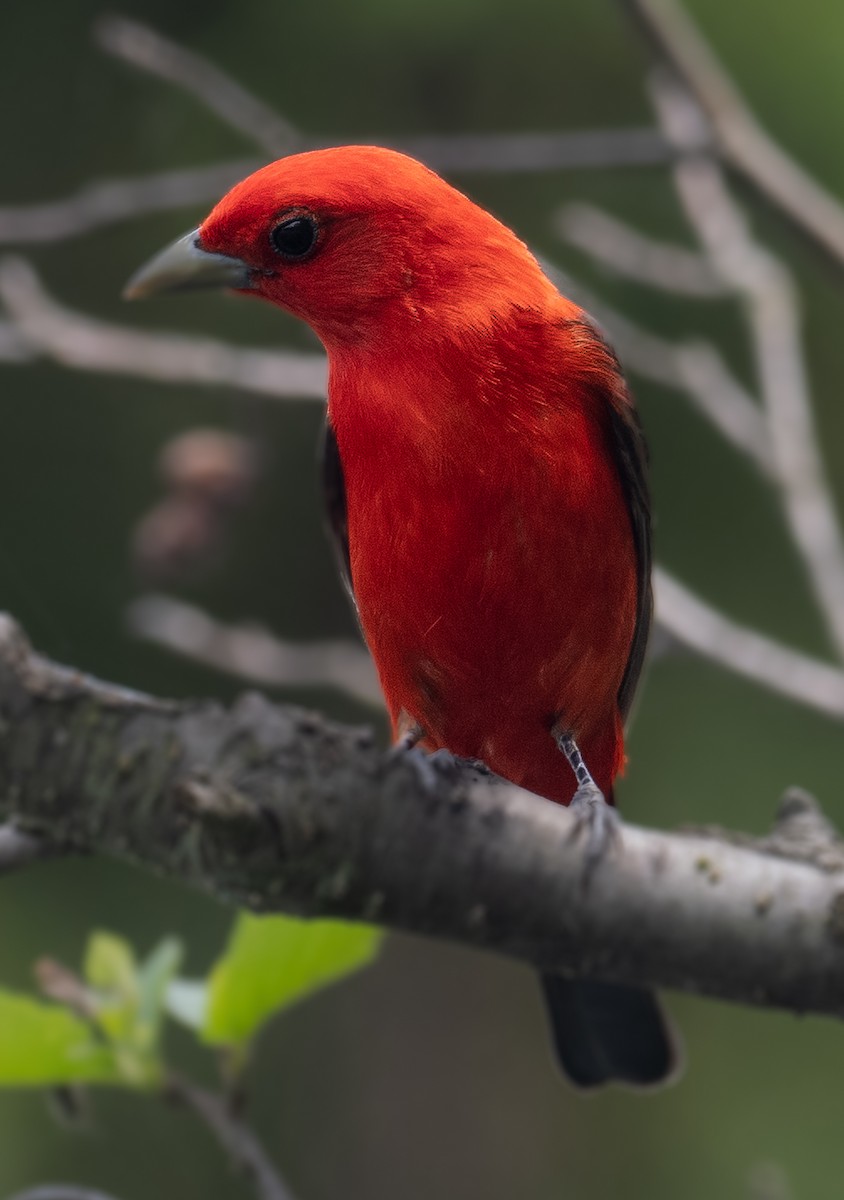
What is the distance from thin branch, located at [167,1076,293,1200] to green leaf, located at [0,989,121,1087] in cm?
13

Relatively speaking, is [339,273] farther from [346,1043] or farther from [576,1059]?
[346,1043]

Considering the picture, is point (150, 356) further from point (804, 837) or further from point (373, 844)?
point (373, 844)

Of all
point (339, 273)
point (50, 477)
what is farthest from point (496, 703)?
point (50, 477)

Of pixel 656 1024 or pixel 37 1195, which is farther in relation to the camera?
pixel 656 1024

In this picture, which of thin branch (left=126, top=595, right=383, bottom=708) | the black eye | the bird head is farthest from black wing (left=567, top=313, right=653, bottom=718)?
thin branch (left=126, top=595, right=383, bottom=708)

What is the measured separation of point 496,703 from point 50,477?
2.95 m

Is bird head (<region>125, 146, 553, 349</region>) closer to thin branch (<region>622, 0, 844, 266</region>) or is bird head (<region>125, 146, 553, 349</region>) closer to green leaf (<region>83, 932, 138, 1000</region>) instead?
thin branch (<region>622, 0, 844, 266</region>)

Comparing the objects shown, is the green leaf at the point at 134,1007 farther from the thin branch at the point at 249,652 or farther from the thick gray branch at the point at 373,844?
the thin branch at the point at 249,652

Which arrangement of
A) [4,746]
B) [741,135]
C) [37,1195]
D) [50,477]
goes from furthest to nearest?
[50,477] < [741,135] < [37,1195] < [4,746]

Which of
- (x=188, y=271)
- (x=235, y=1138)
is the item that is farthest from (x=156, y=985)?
(x=188, y=271)

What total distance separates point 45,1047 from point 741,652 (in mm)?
2178

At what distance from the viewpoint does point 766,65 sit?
6164mm

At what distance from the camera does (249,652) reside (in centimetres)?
496

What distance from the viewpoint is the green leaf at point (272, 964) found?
8.07ft
